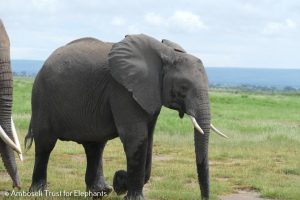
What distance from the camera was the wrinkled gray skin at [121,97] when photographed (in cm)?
730

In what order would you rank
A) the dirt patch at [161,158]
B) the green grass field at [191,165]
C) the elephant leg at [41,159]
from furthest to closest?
the dirt patch at [161,158] < the green grass field at [191,165] < the elephant leg at [41,159]

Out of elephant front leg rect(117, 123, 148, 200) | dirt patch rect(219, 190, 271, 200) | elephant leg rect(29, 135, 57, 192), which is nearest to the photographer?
elephant front leg rect(117, 123, 148, 200)

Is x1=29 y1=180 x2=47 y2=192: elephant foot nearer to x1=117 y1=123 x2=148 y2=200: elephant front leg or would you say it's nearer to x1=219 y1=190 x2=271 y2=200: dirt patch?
x1=117 y1=123 x2=148 y2=200: elephant front leg

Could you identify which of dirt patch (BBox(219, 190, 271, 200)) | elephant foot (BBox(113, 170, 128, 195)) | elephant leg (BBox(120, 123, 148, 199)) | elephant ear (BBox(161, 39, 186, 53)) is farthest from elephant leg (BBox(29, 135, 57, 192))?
dirt patch (BBox(219, 190, 271, 200))

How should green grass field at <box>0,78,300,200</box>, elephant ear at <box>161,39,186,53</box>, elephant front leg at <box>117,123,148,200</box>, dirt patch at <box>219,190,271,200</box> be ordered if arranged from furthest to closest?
green grass field at <box>0,78,300,200</box>
dirt patch at <box>219,190,271,200</box>
elephant ear at <box>161,39,186,53</box>
elephant front leg at <box>117,123,148,200</box>

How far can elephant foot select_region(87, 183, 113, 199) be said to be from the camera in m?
8.10

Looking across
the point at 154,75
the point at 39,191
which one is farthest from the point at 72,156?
the point at 154,75

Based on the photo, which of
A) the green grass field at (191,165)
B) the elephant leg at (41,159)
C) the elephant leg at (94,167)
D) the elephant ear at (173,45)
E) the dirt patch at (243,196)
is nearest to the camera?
the elephant ear at (173,45)

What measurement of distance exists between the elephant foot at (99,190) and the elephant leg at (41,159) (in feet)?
2.26

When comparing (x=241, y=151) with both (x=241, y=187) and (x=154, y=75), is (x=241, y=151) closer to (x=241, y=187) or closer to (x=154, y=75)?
(x=241, y=187)

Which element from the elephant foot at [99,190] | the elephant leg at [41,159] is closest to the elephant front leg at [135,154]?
the elephant foot at [99,190]

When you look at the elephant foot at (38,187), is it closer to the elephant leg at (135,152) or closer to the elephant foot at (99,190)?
the elephant foot at (99,190)

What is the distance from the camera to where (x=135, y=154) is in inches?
287

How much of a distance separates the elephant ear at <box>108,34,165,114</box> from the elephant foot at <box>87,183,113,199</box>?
1.53 m
